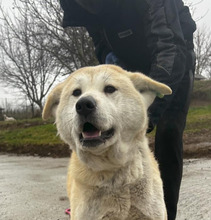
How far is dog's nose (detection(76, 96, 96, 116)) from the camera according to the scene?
1.93m

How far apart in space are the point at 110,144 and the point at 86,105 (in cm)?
33

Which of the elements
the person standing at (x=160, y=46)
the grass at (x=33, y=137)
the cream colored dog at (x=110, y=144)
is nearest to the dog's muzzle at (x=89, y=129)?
the cream colored dog at (x=110, y=144)

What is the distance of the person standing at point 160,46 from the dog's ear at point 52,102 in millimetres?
754

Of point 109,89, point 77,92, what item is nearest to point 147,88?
point 109,89

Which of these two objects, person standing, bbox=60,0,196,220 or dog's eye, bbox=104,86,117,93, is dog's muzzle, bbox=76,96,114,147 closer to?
dog's eye, bbox=104,86,117,93

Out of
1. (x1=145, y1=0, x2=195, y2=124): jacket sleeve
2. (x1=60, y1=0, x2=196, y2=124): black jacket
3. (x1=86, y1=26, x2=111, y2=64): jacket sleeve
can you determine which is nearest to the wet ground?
(x1=145, y1=0, x2=195, y2=124): jacket sleeve

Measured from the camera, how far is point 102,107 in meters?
1.98

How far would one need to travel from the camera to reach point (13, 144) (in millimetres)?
11727

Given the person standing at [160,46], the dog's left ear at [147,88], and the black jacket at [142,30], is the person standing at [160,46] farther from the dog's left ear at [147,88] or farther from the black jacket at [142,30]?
the dog's left ear at [147,88]

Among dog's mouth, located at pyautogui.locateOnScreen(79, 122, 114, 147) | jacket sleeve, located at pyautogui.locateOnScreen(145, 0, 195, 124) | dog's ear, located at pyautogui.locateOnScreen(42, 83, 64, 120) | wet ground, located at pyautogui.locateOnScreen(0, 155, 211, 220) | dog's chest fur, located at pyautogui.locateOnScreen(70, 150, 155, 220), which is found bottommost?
wet ground, located at pyautogui.locateOnScreen(0, 155, 211, 220)

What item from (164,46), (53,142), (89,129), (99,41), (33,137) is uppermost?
(99,41)

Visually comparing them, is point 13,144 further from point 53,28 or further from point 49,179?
point 49,179

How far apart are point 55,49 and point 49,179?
7726 millimetres

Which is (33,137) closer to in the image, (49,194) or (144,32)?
(49,194)
